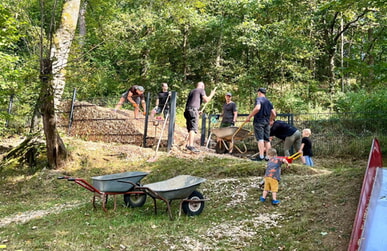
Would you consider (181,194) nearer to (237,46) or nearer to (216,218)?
(216,218)

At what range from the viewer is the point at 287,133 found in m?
7.07

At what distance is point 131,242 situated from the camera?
11.7 ft

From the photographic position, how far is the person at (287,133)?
276 inches

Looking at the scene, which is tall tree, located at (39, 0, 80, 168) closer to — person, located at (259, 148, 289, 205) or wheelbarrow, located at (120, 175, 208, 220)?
wheelbarrow, located at (120, 175, 208, 220)

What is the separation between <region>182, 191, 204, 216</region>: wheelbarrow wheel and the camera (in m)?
4.42

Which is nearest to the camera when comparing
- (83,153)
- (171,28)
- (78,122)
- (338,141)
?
(83,153)

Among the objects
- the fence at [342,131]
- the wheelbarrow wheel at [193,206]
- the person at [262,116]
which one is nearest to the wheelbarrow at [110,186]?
the wheelbarrow wheel at [193,206]

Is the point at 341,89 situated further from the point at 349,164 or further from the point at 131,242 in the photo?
the point at 131,242

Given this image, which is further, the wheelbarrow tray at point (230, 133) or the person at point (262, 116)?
the wheelbarrow tray at point (230, 133)

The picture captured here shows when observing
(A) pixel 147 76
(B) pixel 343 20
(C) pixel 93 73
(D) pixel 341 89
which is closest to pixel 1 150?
(C) pixel 93 73

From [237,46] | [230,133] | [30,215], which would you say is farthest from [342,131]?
[237,46]

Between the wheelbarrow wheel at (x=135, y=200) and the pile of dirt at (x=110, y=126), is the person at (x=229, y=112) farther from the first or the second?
the wheelbarrow wheel at (x=135, y=200)

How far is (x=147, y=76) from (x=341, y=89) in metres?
9.53

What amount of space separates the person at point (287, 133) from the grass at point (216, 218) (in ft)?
3.38
